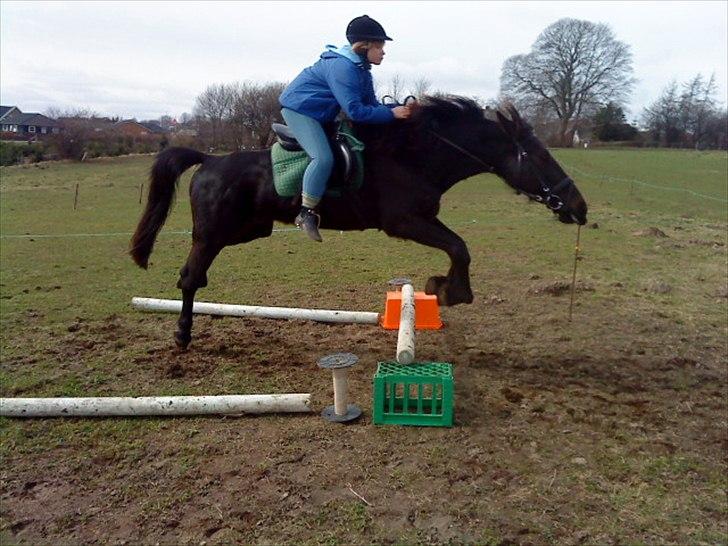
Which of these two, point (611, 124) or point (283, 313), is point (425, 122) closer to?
point (283, 313)

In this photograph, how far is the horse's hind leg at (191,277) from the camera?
16.5 ft

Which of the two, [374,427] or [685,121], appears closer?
[374,427]

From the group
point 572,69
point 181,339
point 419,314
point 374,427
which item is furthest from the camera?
point 572,69

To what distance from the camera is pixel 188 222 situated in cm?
1634

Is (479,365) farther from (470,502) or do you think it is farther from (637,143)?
(637,143)

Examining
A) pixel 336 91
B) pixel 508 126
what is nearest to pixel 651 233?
pixel 508 126

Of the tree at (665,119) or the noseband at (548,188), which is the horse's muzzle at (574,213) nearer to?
the noseband at (548,188)

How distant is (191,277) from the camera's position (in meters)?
5.14

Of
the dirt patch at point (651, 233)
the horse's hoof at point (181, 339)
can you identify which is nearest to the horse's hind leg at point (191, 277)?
the horse's hoof at point (181, 339)

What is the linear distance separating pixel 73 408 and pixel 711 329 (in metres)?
6.26

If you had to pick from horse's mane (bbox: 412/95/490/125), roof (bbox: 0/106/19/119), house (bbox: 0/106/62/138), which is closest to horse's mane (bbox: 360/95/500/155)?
horse's mane (bbox: 412/95/490/125)

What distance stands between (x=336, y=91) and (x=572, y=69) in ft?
198

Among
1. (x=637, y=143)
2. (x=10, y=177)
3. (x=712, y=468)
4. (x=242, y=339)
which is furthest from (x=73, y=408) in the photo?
(x=637, y=143)

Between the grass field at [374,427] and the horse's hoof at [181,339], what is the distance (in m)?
0.13
